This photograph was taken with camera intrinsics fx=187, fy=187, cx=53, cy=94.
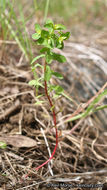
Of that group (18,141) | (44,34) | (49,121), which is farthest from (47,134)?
(44,34)

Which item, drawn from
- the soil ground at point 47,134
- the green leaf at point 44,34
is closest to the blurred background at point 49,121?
the soil ground at point 47,134

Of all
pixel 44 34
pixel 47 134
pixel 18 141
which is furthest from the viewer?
pixel 47 134

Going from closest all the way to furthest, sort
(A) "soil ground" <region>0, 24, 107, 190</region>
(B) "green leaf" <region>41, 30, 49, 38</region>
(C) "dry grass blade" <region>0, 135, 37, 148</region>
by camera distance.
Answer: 1. (B) "green leaf" <region>41, 30, 49, 38</region>
2. (A) "soil ground" <region>0, 24, 107, 190</region>
3. (C) "dry grass blade" <region>0, 135, 37, 148</region>

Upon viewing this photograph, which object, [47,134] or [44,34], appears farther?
[47,134]

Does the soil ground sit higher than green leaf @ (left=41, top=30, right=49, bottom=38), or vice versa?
green leaf @ (left=41, top=30, right=49, bottom=38)

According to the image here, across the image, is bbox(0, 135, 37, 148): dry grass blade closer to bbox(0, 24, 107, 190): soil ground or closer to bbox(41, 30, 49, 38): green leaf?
bbox(0, 24, 107, 190): soil ground

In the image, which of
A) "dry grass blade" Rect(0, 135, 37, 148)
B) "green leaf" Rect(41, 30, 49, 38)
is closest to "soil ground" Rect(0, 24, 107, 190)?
"dry grass blade" Rect(0, 135, 37, 148)

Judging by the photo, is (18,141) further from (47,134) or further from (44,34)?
(44,34)

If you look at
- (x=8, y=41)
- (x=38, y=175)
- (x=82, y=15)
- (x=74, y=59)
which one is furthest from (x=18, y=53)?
(x=82, y=15)

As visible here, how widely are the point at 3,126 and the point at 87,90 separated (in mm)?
1030

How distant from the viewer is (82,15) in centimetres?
403

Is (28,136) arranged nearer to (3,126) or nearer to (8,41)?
(3,126)

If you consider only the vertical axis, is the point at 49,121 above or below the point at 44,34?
below

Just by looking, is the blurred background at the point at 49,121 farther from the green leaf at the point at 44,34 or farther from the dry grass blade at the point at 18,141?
the green leaf at the point at 44,34
